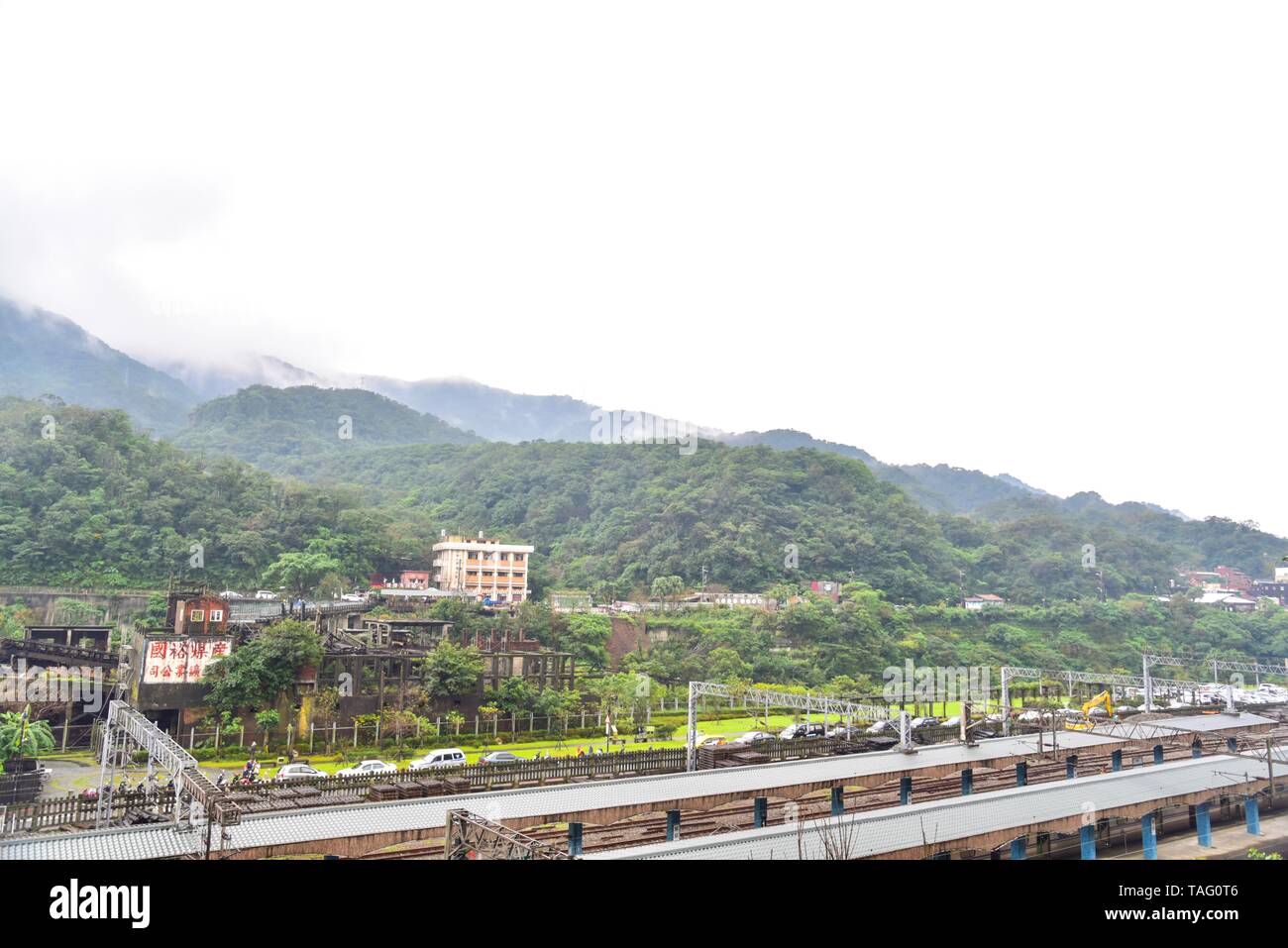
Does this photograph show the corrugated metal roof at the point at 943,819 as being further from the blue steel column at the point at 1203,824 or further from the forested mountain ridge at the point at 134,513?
the forested mountain ridge at the point at 134,513

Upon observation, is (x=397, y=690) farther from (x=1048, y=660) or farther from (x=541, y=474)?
(x=541, y=474)

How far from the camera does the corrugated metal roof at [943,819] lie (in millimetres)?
12703

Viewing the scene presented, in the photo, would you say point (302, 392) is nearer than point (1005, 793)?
No

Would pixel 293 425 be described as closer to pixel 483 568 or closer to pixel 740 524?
pixel 483 568

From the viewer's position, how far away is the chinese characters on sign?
28812 millimetres

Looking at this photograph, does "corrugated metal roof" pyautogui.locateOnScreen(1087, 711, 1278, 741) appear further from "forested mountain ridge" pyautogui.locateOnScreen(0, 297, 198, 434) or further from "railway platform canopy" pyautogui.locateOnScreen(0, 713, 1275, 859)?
"forested mountain ridge" pyautogui.locateOnScreen(0, 297, 198, 434)

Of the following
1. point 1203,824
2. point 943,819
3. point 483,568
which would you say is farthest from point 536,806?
point 483,568

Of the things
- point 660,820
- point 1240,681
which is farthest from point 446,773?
point 1240,681

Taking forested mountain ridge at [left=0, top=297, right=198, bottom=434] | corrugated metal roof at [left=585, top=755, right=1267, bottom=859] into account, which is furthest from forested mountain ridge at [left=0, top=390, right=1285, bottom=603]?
forested mountain ridge at [left=0, top=297, right=198, bottom=434]

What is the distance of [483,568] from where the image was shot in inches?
2504

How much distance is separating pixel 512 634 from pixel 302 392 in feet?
364

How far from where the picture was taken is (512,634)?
4347cm

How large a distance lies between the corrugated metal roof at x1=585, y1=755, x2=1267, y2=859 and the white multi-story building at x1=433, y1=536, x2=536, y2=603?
4744cm
